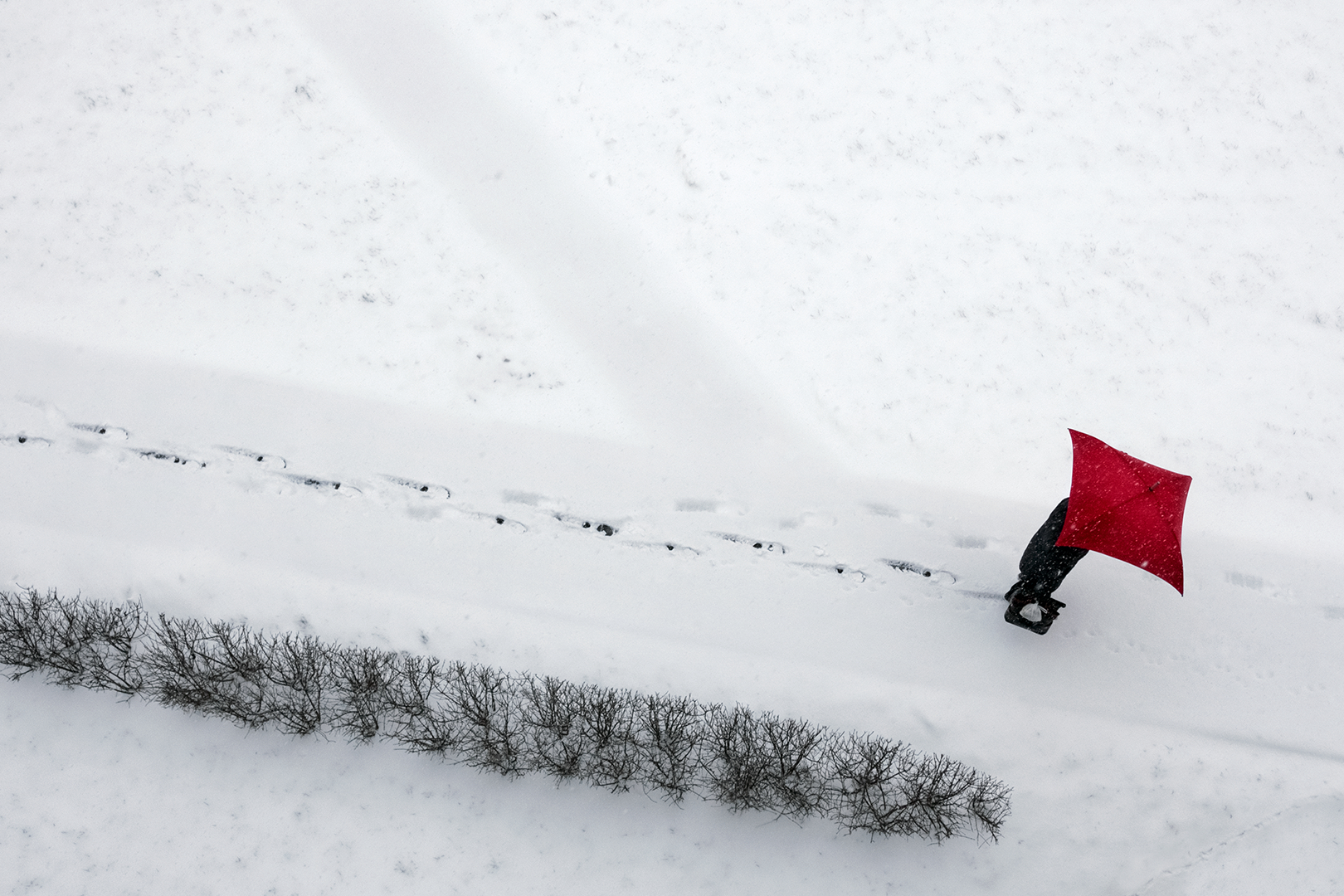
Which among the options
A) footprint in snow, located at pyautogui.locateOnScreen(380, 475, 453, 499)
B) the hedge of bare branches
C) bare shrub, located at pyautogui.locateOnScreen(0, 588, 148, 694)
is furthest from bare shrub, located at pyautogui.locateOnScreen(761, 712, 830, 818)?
bare shrub, located at pyautogui.locateOnScreen(0, 588, 148, 694)

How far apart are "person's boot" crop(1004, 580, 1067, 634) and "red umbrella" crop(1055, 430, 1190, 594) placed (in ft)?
4.40

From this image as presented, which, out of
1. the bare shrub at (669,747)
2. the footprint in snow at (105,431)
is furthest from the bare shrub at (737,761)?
the footprint in snow at (105,431)

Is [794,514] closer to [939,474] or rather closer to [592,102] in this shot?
[939,474]

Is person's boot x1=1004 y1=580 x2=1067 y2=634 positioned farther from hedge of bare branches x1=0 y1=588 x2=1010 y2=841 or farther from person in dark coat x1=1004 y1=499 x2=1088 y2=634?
hedge of bare branches x1=0 y1=588 x2=1010 y2=841

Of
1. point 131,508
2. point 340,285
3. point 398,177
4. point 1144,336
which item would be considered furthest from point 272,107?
point 1144,336

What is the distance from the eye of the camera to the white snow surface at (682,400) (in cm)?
752

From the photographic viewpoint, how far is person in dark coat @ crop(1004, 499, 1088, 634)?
7.08m

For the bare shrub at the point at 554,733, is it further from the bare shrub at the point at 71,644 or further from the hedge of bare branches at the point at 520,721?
the bare shrub at the point at 71,644

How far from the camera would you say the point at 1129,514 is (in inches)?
247

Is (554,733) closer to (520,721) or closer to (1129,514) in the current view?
(520,721)

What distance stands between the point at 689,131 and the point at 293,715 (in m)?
7.56

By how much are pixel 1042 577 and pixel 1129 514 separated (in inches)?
49.4

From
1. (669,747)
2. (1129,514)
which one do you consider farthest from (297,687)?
(1129,514)

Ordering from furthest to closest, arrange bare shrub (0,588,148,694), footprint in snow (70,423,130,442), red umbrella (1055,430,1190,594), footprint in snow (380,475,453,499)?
1. footprint in snow (70,423,130,442)
2. footprint in snow (380,475,453,499)
3. bare shrub (0,588,148,694)
4. red umbrella (1055,430,1190,594)
